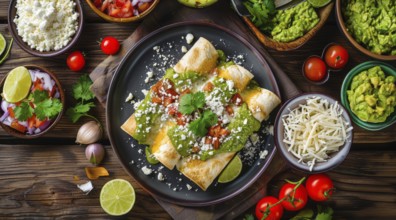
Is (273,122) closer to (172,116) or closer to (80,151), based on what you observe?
(172,116)

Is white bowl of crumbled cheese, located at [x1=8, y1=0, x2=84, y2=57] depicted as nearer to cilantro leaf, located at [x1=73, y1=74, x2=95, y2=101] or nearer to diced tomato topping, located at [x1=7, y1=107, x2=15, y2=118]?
cilantro leaf, located at [x1=73, y1=74, x2=95, y2=101]

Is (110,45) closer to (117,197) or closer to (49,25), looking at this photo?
(49,25)

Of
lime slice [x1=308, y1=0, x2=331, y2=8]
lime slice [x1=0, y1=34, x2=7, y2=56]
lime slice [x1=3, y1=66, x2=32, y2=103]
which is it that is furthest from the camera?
lime slice [x1=0, y1=34, x2=7, y2=56]

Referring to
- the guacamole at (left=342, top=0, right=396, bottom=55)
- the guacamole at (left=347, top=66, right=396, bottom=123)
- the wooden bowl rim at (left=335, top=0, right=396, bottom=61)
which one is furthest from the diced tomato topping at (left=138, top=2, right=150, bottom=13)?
the guacamole at (left=347, top=66, right=396, bottom=123)

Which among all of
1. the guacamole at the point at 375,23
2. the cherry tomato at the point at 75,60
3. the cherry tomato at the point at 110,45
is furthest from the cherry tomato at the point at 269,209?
the cherry tomato at the point at 75,60

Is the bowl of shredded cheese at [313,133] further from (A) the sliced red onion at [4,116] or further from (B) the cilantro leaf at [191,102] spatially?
(A) the sliced red onion at [4,116]

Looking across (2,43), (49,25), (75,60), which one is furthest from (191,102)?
→ (2,43)

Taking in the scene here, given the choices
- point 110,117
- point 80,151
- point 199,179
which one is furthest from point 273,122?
point 80,151
